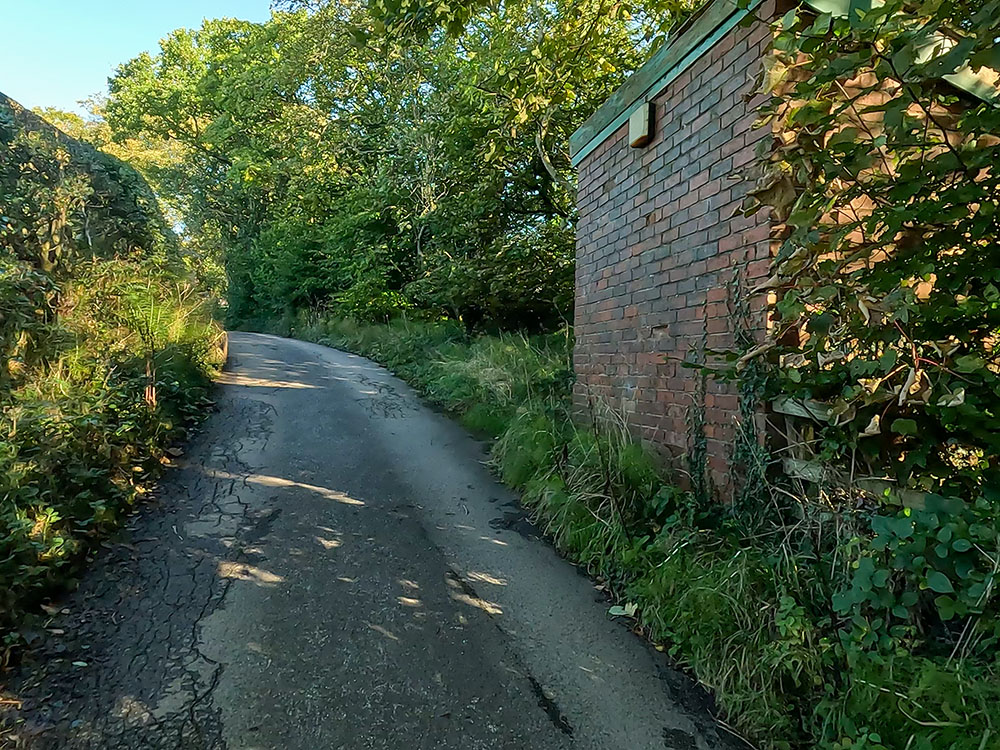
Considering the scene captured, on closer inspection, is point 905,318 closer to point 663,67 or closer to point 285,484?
point 663,67

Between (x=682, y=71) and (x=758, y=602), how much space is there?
3.33 metres

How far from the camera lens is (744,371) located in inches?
117

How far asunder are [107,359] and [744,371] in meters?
5.46

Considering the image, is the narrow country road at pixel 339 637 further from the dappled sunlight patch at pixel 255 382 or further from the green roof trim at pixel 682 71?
the dappled sunlight patch at pixel 255 382

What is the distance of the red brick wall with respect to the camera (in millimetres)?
3203

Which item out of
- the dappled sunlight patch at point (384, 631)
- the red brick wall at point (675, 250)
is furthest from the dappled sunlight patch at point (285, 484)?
the red brick wall at point (675, 250)

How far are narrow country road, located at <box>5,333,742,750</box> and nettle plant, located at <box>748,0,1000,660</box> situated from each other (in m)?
1.01

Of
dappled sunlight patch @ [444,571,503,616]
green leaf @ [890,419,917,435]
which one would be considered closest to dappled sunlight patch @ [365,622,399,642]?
dappled sunlight patch @ [444,571,503,616]

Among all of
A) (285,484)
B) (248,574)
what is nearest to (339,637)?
(248,574)

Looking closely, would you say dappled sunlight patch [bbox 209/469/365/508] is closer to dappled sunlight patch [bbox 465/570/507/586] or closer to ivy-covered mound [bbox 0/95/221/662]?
ivy-covered mound [bbox 0/95/221/662]

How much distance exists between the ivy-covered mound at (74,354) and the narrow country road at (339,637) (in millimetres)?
333

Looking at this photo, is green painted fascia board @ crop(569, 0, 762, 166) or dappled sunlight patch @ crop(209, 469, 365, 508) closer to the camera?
green painted fascia board @ crop(569, 0, 762, 166)

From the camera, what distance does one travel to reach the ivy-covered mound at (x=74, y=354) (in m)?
3.36

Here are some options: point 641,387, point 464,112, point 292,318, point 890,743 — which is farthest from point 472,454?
point 292,318
